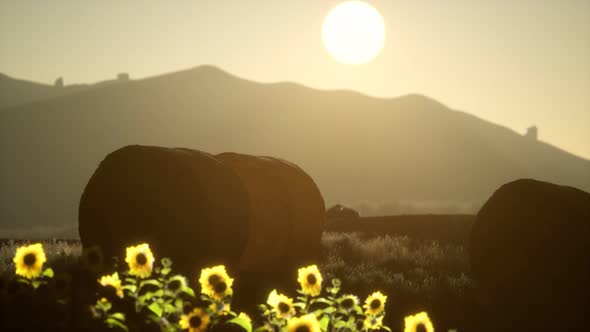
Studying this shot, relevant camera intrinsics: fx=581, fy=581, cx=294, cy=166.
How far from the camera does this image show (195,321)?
13.8ft

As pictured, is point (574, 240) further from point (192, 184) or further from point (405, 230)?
point (405, 230)

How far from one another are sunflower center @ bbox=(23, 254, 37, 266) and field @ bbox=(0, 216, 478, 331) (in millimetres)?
5600

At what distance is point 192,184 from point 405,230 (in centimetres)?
1090

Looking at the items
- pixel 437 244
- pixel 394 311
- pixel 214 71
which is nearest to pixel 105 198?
pixel 394 311

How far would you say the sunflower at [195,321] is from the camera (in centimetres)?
419

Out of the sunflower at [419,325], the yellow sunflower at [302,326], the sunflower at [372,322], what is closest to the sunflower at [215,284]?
the yellow sunflower at [302,326]

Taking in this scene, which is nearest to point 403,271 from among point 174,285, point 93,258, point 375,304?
point 375,304

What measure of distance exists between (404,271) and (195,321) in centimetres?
867

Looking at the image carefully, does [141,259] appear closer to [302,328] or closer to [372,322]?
[302,328]

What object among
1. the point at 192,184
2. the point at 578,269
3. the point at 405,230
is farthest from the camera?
the point at 405,230

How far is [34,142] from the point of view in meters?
69.1

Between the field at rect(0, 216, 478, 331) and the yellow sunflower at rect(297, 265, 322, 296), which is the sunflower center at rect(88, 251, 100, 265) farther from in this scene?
the field at rect(0, 216, 478, 331)

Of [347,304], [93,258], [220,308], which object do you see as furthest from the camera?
[347,304]

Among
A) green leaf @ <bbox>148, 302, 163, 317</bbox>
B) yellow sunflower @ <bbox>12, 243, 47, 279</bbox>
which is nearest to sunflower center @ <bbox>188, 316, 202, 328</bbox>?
green leaf @ <bbox>148, 302, 163, 317</bbox>
